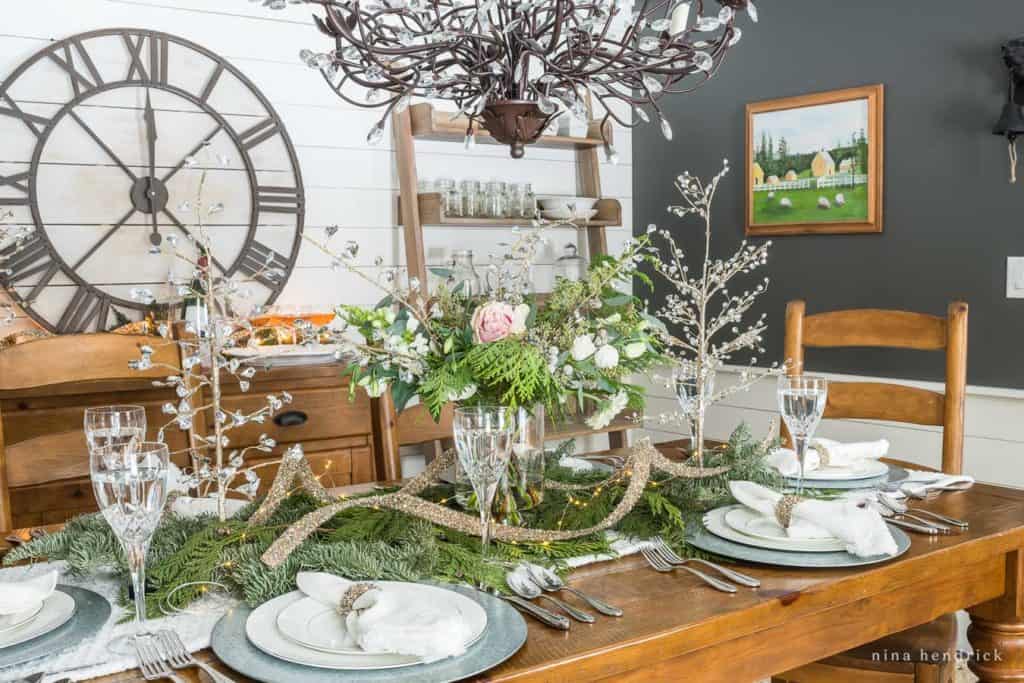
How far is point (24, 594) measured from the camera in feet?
3.48

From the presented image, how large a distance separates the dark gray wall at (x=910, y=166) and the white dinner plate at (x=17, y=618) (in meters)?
2.71

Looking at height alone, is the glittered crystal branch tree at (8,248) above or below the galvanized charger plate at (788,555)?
above

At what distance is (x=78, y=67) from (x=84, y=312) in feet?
2.37

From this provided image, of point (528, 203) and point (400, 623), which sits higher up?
point (528, 203)

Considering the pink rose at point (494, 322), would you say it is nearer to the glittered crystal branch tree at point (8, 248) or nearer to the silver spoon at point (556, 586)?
the silver spoon at point (556, 586)

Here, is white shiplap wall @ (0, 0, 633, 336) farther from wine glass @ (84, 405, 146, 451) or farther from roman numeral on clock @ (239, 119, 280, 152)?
wine glass @ (84, 405, 146, 451)

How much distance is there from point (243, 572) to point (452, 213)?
7.59 ft

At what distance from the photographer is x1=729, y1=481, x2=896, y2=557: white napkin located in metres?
1.27

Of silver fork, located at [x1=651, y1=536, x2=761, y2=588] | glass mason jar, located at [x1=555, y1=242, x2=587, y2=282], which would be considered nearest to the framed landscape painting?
glass mason jar, located at [x1=555, y1=242, x2=587, y2=282]

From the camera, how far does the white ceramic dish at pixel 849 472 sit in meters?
1.71

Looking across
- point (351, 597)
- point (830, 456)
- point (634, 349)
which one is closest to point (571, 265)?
point (830, 456)

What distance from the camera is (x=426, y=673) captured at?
3.08 feet

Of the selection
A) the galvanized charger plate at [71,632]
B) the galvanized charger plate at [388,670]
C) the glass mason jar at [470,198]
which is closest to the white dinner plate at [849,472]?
the galvanized charger plate at [388,670]

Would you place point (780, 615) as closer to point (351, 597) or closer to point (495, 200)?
point (351, 597)
